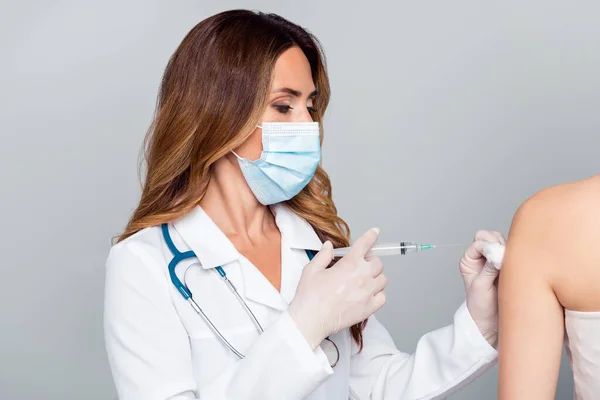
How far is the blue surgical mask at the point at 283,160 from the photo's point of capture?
65.5 inches

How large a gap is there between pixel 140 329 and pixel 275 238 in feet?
1.47

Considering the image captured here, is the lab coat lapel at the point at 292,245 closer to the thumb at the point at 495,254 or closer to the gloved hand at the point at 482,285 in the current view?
the gloved hand at the point at 482,285

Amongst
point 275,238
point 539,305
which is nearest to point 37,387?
point 275,238

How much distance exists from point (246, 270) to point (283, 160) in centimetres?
25

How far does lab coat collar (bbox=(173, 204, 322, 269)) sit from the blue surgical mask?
0.39 feet

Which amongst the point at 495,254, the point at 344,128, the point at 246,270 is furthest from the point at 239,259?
the point at 344,128

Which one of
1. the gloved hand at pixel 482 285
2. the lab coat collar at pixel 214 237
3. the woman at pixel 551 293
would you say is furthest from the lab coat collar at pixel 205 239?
the woman at pixel 551 293

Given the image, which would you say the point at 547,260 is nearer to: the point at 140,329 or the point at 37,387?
the point at 140,329

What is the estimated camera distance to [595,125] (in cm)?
241

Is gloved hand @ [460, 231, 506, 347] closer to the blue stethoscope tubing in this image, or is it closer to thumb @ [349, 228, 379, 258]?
thumb @ [349, 228, 379, 258]

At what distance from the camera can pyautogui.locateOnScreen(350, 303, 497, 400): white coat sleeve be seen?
1.60 m

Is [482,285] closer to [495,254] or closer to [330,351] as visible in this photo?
[495,254]

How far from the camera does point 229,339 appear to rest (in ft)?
5.21

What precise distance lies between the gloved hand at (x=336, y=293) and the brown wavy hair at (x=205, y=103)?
1.14 feet
